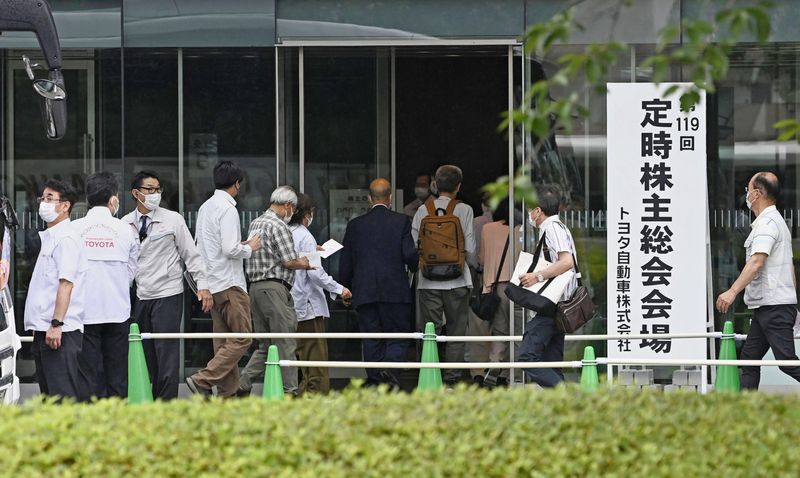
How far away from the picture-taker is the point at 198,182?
12.8 meters

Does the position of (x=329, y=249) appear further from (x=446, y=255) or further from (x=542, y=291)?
(x=542, y=291)

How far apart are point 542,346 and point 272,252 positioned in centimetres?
251

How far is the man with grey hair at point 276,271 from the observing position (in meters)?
11.1

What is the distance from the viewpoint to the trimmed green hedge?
4.82 m

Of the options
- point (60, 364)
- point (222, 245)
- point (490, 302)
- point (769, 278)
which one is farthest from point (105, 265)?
point (769, 278)

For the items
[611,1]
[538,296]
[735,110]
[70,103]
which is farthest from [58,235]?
[735,110]

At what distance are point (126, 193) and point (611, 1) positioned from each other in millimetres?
4576

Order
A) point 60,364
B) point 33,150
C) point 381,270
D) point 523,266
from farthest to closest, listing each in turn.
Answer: point 33,150, point 381,270, point 523,266, point 60,364

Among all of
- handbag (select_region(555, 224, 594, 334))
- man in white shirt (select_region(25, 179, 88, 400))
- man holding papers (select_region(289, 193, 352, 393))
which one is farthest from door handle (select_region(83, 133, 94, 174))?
handbag (select_region(555, 224, 594, 334))

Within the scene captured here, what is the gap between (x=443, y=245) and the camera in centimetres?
1257

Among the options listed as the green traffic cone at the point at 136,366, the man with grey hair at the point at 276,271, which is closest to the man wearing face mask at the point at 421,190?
the man with grey hair at the point at 276,271

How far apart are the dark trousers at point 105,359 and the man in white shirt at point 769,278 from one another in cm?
425

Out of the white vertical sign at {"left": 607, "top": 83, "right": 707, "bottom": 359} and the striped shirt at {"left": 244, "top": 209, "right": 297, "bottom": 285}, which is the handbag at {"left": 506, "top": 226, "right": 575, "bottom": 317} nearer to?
the white vertical sign at {"left": 607, "top": 83, "right": 707, "bottom": 359}

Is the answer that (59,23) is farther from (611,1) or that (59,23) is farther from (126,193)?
(611,1)
